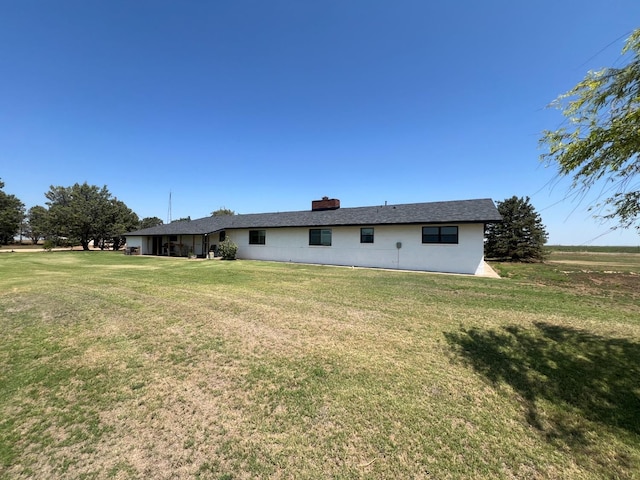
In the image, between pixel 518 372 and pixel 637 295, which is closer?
pixel 518 372

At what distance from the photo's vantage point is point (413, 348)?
4.41 m

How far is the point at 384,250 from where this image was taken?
53.1ft

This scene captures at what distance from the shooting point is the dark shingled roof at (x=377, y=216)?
46.7ft

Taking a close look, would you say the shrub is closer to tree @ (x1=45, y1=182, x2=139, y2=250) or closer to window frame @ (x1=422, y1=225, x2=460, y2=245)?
window frame @ (x1=422, y1=225, x2=460, y2=245)

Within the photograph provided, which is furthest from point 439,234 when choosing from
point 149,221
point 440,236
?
point 149,221

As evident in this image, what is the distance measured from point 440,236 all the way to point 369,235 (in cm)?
397

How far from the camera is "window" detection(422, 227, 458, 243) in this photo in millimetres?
14344

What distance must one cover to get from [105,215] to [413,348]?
43.3 meters

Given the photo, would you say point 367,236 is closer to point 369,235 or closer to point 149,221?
point 369,235

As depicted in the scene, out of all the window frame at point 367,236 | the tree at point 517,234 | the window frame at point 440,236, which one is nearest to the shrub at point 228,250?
the window frame at point 367,236

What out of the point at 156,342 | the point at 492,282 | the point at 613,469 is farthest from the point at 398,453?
the point at 492,282

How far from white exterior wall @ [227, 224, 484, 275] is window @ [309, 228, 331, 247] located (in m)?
0.27

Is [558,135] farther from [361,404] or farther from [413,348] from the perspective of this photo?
[361,404]

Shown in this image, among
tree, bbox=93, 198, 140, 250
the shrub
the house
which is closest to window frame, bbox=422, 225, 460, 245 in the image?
the house
